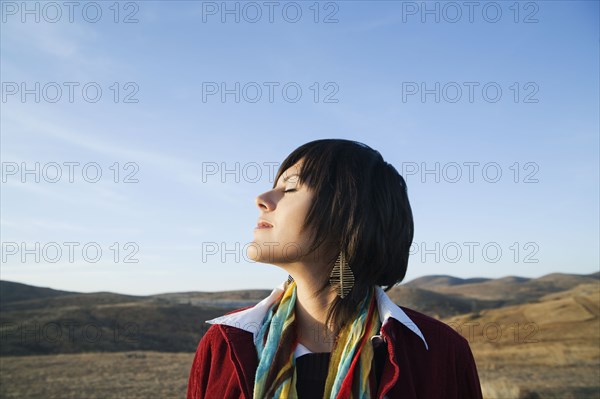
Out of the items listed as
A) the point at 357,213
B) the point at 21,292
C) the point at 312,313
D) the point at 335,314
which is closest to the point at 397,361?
the point at 335,314

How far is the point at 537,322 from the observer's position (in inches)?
933

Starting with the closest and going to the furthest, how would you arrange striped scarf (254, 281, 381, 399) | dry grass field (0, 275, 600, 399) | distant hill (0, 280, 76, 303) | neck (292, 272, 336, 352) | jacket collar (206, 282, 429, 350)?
1. striped scarf (254, 281, 381, 399)
2. jacket collar (206, 282, 429, 350)
3. neck (292, 272, 336, 352)
4. dry grass field (0, 275, 600, 399)
5. distant hill (0, 280, 76, 303)

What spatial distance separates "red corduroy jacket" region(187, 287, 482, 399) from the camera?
1889 millimetres

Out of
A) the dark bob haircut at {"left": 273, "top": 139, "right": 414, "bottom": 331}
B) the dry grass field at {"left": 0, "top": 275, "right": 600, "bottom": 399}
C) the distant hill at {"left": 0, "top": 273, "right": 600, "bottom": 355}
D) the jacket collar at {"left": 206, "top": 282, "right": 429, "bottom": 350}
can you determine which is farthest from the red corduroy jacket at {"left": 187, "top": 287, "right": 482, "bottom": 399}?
the distant hill at {"left": 0, "top": 273, "right": 600, "bottom": 355}

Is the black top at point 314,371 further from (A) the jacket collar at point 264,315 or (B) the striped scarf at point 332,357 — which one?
(A) the jacket collar at point 264,315

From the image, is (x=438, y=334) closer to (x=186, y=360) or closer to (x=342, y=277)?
(x=342, y=277)

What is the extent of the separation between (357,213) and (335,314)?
1.44 ft

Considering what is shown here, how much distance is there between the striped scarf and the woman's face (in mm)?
296

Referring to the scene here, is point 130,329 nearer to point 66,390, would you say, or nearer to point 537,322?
point 66,390

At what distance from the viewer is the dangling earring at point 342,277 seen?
2.07 metres

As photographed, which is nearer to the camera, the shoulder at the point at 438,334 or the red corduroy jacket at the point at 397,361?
the red corduroy jacket at the point at 397,361

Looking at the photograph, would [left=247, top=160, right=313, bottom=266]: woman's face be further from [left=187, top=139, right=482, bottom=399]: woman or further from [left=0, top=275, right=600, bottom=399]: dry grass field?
[left=0, top=275, right=600, bottom=399]: dry grass field

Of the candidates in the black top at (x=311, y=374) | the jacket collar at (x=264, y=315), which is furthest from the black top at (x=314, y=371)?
the jacket collar at (x=264, y=315)

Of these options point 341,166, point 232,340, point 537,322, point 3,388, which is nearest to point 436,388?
point 232,340
